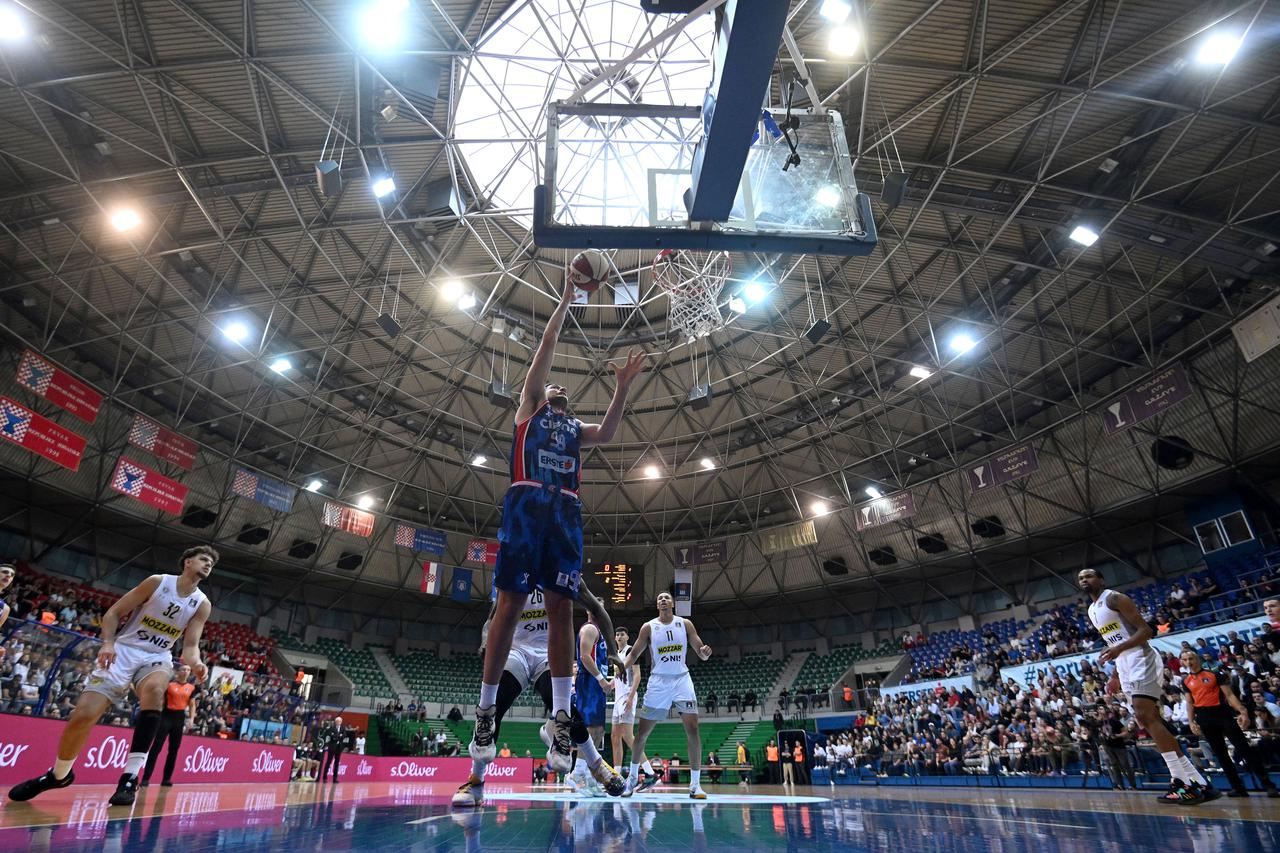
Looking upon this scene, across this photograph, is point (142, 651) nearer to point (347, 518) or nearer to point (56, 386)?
point (56, 386)

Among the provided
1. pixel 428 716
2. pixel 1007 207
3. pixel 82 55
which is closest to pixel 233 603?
pixel 428 716

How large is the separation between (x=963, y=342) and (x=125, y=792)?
22053 mm

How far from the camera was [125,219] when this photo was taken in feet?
52.6

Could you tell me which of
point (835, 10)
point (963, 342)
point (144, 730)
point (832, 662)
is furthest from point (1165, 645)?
point (144, 730)

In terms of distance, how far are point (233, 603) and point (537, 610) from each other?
28912 mm

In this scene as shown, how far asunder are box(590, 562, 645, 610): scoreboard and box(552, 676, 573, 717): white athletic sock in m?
21.9

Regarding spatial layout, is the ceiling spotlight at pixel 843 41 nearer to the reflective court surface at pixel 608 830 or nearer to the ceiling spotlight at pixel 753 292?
the ceiling spotlight at pixel 753 292

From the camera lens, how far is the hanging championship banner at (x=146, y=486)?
18375mm

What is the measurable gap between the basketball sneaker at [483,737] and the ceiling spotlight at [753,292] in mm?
17484

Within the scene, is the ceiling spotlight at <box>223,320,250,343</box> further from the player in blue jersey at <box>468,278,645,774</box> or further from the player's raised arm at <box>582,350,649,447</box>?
the player's raised arm at <box>582,350,649,447</box>

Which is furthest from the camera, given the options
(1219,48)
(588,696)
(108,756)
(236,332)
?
(236,332)

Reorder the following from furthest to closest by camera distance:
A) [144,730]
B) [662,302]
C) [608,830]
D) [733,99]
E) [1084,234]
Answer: [662,302]
[1084,234]
[733,99]
[144,730]
[608,830]

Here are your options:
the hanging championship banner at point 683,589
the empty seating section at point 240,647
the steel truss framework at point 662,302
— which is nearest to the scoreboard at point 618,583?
the hanging championship banner at point 683,589

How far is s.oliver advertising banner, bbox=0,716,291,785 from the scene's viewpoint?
7.39 meters
